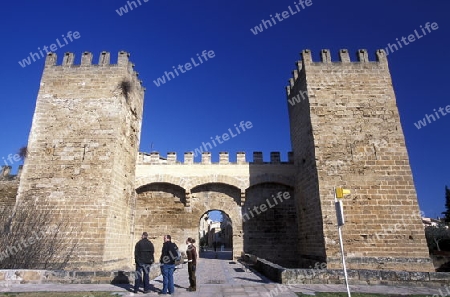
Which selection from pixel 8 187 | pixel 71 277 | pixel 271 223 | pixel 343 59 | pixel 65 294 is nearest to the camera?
pixel 65 294

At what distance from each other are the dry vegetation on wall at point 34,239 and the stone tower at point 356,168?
7.95 meters

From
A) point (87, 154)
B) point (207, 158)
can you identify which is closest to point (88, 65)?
point (87, 154)

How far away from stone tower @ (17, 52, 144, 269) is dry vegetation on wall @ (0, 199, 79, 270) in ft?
0.86

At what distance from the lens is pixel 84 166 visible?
393 inches

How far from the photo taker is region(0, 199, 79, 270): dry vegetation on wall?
799 centimetres

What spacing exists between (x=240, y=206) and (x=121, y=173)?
5.24 meters

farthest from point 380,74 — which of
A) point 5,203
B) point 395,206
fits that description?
point 5,203

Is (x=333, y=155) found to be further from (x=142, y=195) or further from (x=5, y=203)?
(x=5, y=203)

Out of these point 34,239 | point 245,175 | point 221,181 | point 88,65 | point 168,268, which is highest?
point 88,65

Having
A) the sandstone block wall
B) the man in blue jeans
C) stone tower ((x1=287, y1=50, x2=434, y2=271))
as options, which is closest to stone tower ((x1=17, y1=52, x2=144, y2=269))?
the sandstone block wall

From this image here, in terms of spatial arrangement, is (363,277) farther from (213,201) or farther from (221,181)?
(213,201)

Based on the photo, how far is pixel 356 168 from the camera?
32.6ft

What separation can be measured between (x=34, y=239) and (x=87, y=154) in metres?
2.99

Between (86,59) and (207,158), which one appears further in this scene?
(207,158)
